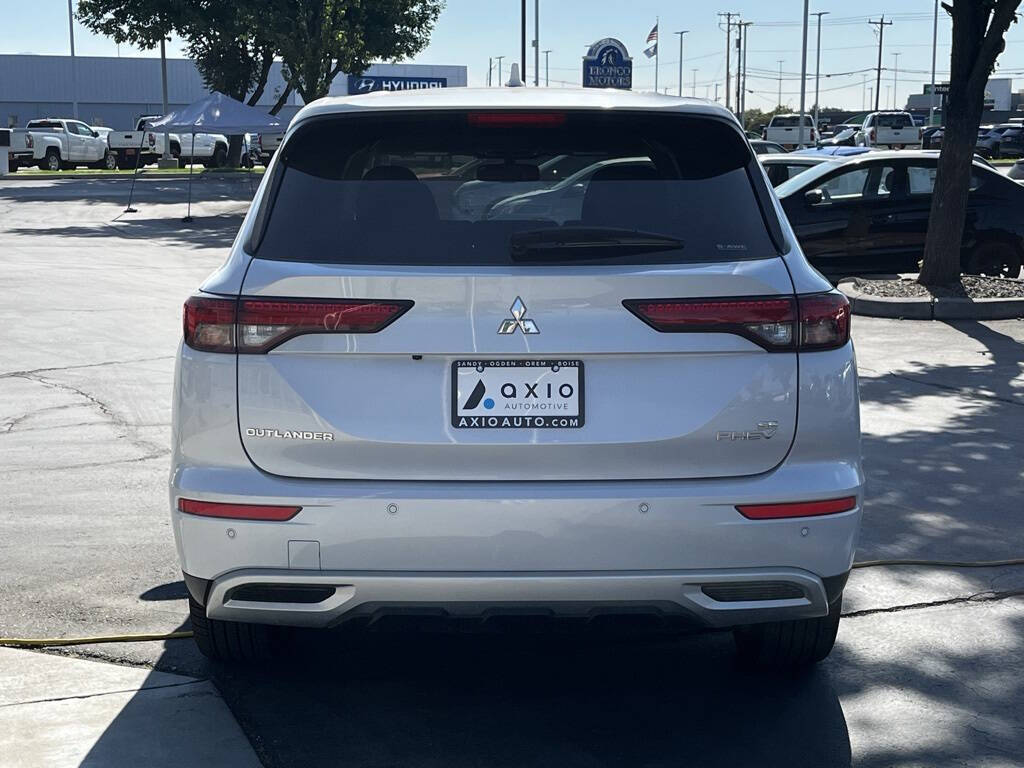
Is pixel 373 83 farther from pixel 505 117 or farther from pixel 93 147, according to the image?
pixel 505 117

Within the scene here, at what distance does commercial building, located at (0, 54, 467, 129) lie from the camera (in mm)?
97375

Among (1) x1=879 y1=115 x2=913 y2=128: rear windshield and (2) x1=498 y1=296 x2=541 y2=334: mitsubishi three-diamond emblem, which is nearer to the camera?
(2) x1=498 y1=296 x2=541 y2=334: mitsubishi three-diamond emblem

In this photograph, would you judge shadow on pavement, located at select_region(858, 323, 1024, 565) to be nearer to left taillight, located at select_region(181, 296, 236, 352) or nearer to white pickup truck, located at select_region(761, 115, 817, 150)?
left taillight, located at select_region(181, 296, 236, 352)

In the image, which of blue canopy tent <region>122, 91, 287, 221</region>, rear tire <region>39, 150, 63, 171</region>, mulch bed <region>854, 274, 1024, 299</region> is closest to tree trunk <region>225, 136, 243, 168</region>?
rear tire <region>39, 150, 63, 171</region>

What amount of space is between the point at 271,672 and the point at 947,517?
11.0 feet

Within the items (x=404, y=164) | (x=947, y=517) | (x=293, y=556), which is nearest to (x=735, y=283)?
(x=404, y=164)

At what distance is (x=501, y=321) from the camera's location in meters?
3.64

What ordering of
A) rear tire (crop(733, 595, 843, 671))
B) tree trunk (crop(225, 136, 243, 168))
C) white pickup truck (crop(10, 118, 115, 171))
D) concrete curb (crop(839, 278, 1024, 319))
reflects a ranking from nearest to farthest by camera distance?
1. rear tire (crop(733, 595, 843, 671))
2. concrete curb (crop(839, 278, 1024, 319))
3. white pickup truck (crop(10, 118, 115, 171))
4. tree trunk (crop(225, 136, 243, 168))

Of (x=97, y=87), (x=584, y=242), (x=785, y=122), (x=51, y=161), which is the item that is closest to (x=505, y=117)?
(x=584, y=242)

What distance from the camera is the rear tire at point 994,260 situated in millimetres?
15727

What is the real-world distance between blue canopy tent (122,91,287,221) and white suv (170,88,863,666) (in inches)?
1209

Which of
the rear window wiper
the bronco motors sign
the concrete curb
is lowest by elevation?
the concrete curb

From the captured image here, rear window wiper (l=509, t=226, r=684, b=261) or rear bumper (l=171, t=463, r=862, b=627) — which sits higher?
rear window wiper (l=509, t=226, r=684, b=261)

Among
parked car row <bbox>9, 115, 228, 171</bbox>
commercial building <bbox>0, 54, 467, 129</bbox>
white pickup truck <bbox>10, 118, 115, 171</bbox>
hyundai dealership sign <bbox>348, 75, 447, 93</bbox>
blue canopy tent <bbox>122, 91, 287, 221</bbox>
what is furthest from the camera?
commercial building <bbox>0, 54, 467, 129</bbox>
